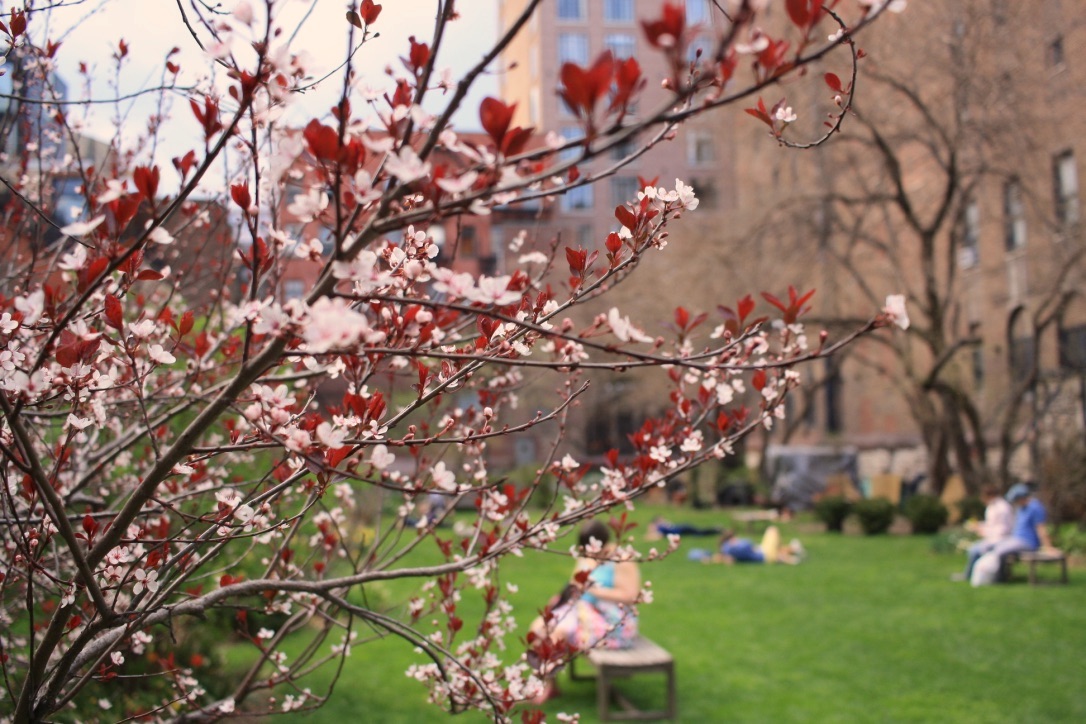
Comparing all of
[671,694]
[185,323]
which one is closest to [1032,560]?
[671,694]

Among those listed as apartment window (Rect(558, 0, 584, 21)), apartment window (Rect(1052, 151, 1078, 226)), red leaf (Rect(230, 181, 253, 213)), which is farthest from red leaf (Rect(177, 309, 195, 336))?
apartment window (Rect(558, 0, 584, 21))

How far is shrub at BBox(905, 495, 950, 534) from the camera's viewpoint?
1633 centimetres

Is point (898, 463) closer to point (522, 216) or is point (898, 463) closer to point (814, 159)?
point (814, 159)

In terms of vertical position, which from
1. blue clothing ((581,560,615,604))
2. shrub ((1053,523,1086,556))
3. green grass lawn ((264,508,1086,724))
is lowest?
green grass lawn ((264,508,1086,724))

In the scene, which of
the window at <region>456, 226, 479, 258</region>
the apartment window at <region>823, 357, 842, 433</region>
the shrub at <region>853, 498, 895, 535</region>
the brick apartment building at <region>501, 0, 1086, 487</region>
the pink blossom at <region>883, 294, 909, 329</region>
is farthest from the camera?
the window at <region>456, 226, 479, 258</region>

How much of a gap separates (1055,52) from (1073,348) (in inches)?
204

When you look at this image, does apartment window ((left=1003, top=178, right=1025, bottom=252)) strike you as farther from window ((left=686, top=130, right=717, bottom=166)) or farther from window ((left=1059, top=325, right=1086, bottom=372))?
window ((left=686, top=130, right=717, bottom=166))

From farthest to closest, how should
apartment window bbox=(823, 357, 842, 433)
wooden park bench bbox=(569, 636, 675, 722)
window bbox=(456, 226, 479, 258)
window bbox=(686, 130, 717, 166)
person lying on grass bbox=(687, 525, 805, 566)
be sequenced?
window bbox=(686, 130, 717, 166)
window bbox=(456, 226, 479, 258)
apartment window bbox=(823, 357, 842, 433)
person lying on grass bbox=(687, 525, 805, 566)
wooden park bench bbox=(569, 636, 675, 722)

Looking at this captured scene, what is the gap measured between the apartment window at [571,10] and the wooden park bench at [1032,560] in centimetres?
3945

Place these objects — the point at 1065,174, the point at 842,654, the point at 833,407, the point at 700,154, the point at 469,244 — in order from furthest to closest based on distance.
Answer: the point at 700,154, the point at 469,244, the point at 833,407, the point at 1065,174, the point at 842,654

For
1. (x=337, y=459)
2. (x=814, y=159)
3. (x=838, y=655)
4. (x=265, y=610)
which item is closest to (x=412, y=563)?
(x=838, y=655)

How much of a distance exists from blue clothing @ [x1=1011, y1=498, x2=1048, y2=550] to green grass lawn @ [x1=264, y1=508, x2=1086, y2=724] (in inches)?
20.0

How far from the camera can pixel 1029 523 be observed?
10.5 meters

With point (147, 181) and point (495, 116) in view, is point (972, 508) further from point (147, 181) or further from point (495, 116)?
point (147, 181)
